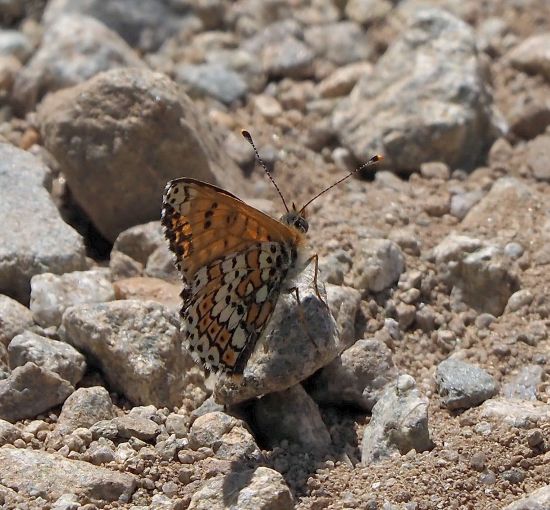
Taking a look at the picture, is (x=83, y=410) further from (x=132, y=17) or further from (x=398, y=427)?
(x=132, y=17)

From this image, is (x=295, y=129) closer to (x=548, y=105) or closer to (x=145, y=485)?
(x=548, y=105)

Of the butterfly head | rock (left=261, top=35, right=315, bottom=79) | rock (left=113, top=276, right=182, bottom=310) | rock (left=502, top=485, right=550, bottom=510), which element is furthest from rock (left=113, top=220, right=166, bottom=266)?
rock (left=502, top=485, right=550, bottom=510)

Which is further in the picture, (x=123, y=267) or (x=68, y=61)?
(x=68, y=61)

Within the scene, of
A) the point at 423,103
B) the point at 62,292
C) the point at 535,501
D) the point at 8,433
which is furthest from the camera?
the point at 423,103

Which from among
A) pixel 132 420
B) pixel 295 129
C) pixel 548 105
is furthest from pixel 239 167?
pixel 132 420

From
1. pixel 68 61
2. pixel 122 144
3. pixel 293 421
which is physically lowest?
pixel 293 421

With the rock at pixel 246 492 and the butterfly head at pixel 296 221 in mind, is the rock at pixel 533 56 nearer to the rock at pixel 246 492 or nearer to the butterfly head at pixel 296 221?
the butterfly head at pixel 296 221

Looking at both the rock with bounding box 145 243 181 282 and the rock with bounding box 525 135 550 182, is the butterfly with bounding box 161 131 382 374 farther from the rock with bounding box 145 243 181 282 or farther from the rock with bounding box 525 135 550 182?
the rock with bounding box 525 135 550 182

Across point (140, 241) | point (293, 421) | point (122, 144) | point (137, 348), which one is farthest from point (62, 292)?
point (293, 421)
